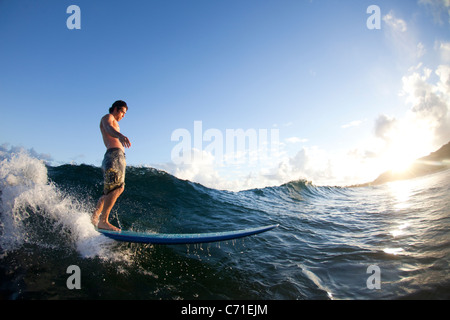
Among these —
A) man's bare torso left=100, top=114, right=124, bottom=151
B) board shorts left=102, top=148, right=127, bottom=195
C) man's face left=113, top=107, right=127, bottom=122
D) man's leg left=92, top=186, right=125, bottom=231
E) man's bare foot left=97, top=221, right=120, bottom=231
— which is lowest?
man's bare foot left=97, top=221, right=120, bottom=231

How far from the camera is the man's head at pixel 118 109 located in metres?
4.63

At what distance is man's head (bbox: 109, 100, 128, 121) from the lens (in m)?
4.63

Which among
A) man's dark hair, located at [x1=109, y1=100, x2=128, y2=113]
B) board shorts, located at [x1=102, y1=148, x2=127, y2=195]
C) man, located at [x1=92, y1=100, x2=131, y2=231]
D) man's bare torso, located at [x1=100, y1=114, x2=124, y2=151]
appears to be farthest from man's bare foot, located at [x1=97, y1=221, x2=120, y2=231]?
man's dark hair, located at [x1=109, y1=100, x2=128, y2=113]

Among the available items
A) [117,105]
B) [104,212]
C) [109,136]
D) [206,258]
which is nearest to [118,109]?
[117,105]

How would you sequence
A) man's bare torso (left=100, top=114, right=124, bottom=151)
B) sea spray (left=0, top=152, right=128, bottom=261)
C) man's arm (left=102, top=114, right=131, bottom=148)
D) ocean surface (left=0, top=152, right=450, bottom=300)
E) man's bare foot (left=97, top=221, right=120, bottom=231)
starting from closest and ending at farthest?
1. ocean surface (left=0, top=152, right=450, bottom=300)
2. sea spray (left=0, top=152, right=128, bottom=261)
3. man's arm (left=102, top=114, right=131, bottom=148)
4. man's bare foot (left=97, top=221, right=120, bottom=231)
5. man's bare torso (left=100, top=114, right=124, bottom=151)

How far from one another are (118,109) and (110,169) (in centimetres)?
152

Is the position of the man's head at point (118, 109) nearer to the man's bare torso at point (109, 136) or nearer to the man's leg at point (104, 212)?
the man's bare torso at point (109, 136)

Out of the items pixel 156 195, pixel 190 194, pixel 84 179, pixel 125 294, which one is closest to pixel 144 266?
pixel 125 294

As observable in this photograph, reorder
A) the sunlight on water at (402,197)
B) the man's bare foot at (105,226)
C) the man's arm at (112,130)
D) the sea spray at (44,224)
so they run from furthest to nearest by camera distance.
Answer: the sunlight on water at (402,197) → the man's bare foot at (105,226) → the man's arm at (112,130) → the sea spray at (44,224)

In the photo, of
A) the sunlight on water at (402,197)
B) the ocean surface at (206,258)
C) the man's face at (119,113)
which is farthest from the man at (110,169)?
the sunlight on water at (402,197)

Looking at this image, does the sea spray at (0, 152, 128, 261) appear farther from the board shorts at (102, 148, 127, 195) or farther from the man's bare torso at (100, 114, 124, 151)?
the man's bare torso at (100, 114, 124, 151)

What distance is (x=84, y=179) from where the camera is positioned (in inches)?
360

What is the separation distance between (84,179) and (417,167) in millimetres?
73724
